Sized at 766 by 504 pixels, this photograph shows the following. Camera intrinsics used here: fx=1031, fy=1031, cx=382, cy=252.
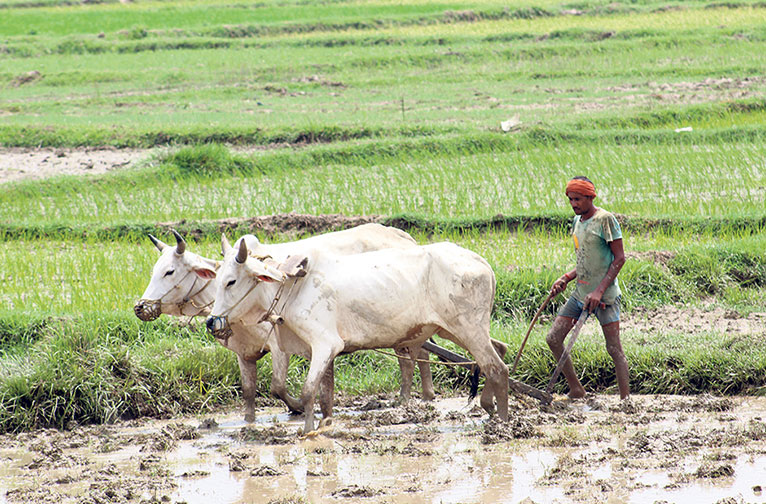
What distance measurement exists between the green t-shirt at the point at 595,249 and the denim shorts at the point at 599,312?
50 mm

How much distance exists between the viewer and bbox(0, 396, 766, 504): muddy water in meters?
4.99

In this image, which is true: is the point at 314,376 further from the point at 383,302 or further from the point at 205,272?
→ the point at 205,272

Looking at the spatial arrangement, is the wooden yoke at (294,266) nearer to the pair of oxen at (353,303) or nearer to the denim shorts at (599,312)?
the pair of oxen at (353,303)

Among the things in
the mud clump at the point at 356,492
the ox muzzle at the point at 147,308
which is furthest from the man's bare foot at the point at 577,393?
the ox muzzle at the point at 147,308

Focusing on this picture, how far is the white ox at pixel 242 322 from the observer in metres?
6.52

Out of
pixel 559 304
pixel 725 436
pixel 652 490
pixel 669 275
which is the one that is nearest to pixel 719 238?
pixel 669 275

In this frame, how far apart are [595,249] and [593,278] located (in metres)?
0.19

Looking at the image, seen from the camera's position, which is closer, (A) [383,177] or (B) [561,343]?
(B) [561,343]

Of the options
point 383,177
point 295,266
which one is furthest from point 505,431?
point 383,177

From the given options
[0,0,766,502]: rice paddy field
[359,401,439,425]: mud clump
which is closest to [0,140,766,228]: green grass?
[0,0,766,502]: rice paddy field

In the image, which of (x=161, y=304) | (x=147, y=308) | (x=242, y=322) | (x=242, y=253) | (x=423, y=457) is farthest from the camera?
(x=161, y=304)

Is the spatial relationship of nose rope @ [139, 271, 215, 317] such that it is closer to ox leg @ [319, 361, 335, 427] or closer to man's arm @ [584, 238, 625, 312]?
ox leg @ [319, 361, 335, 427]

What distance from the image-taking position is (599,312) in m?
6.55

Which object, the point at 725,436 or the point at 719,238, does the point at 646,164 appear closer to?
the point at 719,238
